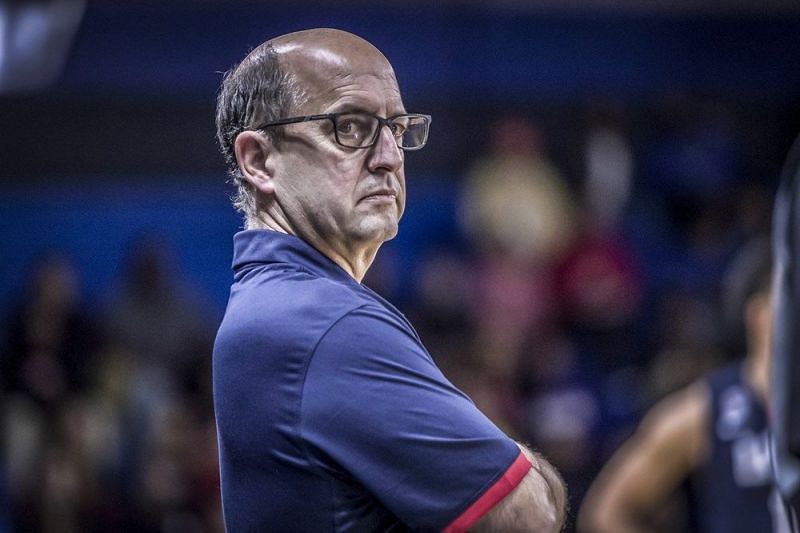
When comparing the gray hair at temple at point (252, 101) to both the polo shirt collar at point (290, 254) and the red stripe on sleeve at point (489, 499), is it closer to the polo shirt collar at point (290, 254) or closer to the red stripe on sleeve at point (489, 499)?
the polo shirt collar at point (290, 254)

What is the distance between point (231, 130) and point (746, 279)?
2.94m

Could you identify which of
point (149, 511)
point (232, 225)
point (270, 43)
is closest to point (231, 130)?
point (270, 43)

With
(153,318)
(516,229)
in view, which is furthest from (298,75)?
(516,229)

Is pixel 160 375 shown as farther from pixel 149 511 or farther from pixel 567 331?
pixel 567 331

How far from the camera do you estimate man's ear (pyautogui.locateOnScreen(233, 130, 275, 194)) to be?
2.44 metres

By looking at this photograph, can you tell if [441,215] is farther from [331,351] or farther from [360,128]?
[331,351]

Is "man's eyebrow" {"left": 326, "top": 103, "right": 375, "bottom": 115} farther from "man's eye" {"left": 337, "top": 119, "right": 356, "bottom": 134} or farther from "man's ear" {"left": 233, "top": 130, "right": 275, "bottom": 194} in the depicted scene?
"man's ear" {"left": 233, "top": 130, "right": 275, "bottom": 194}

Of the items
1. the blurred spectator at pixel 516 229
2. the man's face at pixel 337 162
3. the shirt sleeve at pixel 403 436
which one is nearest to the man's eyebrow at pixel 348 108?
the man's face at pixel 337 162

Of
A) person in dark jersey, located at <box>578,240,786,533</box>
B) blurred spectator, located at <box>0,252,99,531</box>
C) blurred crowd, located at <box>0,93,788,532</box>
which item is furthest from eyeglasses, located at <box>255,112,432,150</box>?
blurred spectator, located at <box>0,252,99,531</box>

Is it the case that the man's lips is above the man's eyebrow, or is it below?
below

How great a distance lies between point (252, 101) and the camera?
96.6 inches

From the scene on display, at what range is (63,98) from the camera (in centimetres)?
859

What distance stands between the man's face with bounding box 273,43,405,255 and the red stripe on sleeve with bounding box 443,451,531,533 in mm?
531

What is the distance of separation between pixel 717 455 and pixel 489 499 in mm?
2832
